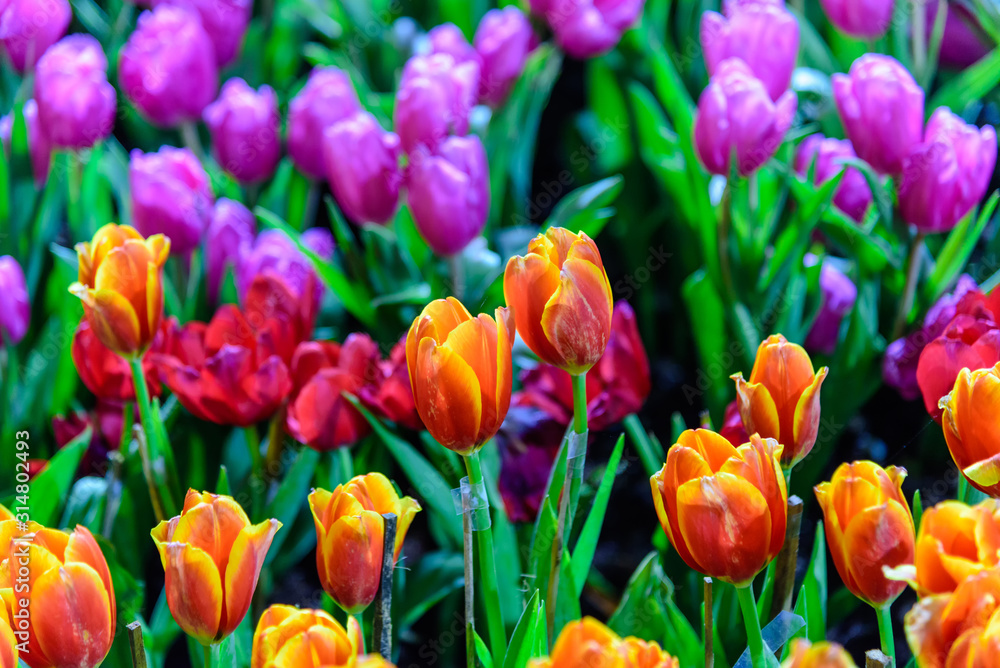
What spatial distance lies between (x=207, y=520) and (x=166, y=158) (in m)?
0.61

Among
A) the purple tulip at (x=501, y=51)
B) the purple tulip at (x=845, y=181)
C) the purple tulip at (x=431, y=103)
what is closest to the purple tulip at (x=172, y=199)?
the purple tulip at (x=431, y=103)

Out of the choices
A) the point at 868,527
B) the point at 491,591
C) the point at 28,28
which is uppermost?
the point at 28,28

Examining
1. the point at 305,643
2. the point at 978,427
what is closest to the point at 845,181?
the point at 978,427

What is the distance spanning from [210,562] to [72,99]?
710 millimetres

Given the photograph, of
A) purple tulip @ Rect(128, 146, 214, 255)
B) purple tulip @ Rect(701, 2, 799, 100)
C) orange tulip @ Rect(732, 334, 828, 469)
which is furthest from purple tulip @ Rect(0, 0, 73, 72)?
orange tulip @ Rect(732, 334, 828, 469)

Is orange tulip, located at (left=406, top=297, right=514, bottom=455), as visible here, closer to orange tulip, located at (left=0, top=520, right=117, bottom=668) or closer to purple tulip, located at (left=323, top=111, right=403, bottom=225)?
orange tulip, located at (left=0, top=520, right=117, bottom=668)

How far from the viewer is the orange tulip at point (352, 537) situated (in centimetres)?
48

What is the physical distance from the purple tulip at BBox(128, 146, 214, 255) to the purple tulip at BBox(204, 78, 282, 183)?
0.25 feet

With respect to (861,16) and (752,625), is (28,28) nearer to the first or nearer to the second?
(861,16)

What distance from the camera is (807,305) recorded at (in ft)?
3.03

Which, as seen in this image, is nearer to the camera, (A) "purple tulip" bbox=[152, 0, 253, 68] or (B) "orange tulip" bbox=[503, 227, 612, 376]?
(B) "orange tulip" bbox=[503, 227, 612, 376]

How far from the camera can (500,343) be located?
19.2 inches

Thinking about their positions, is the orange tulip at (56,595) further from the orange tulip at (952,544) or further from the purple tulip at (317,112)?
the purple tulip at (317,112)

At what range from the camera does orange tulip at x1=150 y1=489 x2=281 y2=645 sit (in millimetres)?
454
